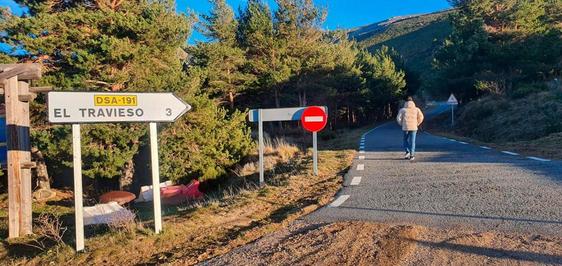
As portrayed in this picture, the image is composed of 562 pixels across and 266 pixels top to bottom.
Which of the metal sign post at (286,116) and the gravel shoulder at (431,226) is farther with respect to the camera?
the metal sign post at (286,116)

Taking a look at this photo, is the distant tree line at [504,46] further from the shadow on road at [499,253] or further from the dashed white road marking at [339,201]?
the shadow on road at [499,253]

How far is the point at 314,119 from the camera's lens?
372 inches

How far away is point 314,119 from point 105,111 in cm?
474

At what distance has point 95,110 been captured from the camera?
571cm

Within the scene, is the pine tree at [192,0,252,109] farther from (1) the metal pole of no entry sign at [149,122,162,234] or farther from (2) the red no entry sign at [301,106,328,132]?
(1) the metal pole of no entry sign at [149,122,162,234]

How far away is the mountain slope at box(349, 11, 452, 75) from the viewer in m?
117

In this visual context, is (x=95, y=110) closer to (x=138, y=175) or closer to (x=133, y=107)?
(x=133, y=107)

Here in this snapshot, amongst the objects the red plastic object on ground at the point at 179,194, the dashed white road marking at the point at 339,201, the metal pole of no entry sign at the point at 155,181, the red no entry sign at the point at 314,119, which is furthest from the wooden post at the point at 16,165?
the red plastic object on ground at the point at 179,194

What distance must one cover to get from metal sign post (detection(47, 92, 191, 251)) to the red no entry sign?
12.0 ft

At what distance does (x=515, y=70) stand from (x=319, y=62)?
1645 centimetres

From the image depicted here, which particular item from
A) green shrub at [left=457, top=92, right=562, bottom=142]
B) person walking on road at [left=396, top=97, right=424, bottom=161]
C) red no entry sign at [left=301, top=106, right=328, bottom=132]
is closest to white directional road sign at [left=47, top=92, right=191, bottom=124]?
red no entry sign at [left=301, top=106, right=328, bottom=132]

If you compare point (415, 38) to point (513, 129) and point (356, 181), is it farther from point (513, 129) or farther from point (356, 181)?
point (356, 181)

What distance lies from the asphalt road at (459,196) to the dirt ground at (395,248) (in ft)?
1.33

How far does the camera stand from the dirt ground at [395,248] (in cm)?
421
